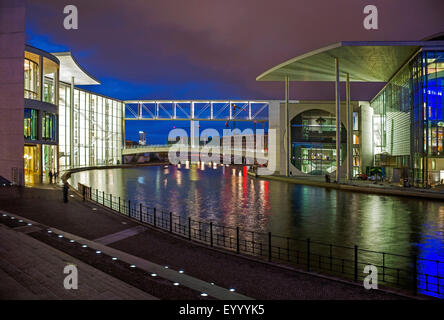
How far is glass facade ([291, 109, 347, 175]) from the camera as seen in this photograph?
50688 millimetres

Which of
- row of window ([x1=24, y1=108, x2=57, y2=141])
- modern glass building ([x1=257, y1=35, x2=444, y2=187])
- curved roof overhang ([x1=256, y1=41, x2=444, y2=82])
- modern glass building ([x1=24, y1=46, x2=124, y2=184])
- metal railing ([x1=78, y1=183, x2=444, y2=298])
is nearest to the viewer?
metal railing ([x1=78, y1=183, x2=444, y2=298])

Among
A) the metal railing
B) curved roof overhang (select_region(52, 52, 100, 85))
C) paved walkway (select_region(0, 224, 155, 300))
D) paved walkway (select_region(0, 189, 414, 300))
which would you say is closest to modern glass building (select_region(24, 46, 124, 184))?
curved roof overhang (select_region(52, 52, 100, 85))

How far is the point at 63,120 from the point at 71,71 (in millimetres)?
9166

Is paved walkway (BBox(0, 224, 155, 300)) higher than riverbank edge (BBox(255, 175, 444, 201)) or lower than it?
higher

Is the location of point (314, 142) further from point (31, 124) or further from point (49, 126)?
point (31, 124)

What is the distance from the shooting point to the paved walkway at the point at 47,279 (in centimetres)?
664

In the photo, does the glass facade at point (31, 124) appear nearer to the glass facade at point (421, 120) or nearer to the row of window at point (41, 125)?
the row of window at point (41, 125)

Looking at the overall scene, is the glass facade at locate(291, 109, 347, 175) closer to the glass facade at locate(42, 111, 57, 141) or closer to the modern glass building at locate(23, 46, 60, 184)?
the glass facade at locate(42, 111, 57, 141)

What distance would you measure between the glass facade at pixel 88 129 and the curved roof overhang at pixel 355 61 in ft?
106

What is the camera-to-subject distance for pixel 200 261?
987 centimetres

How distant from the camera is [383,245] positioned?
43.2 feet

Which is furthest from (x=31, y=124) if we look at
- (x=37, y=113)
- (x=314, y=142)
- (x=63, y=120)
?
(x=314, y=142)
